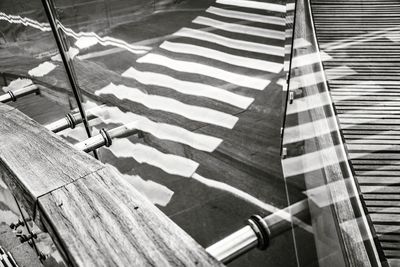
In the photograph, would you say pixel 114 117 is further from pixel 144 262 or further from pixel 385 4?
pixel 144 262

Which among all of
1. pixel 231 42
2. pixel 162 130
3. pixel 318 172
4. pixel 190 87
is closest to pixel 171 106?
pixel 190 87

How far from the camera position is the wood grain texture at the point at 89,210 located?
539 mm

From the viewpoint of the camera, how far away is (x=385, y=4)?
15.4 ft

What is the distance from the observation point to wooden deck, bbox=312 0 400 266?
190cm

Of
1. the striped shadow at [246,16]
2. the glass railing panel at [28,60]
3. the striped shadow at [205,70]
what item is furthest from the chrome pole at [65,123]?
the striped shadow at [246,16]

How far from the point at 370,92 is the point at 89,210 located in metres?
2.82

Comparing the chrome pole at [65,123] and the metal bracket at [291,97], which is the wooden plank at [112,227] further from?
the metal bracket at [291,97]

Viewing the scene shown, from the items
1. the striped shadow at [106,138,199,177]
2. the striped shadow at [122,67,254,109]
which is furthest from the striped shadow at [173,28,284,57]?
the striped shadow at [106,138,199,177]

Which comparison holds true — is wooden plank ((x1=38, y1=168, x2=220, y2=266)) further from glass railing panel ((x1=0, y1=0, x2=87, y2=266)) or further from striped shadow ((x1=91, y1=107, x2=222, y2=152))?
glass railing panel ((x1=0, y1=0, x2=87, y2=266))

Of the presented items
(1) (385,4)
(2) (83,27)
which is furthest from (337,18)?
(2) (83,27)

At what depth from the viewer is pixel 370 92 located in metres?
2.92

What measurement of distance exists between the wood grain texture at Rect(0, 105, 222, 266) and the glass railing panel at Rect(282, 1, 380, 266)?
119 centimetres

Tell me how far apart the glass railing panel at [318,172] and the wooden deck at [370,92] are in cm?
18

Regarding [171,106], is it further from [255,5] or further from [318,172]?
[255,5]
